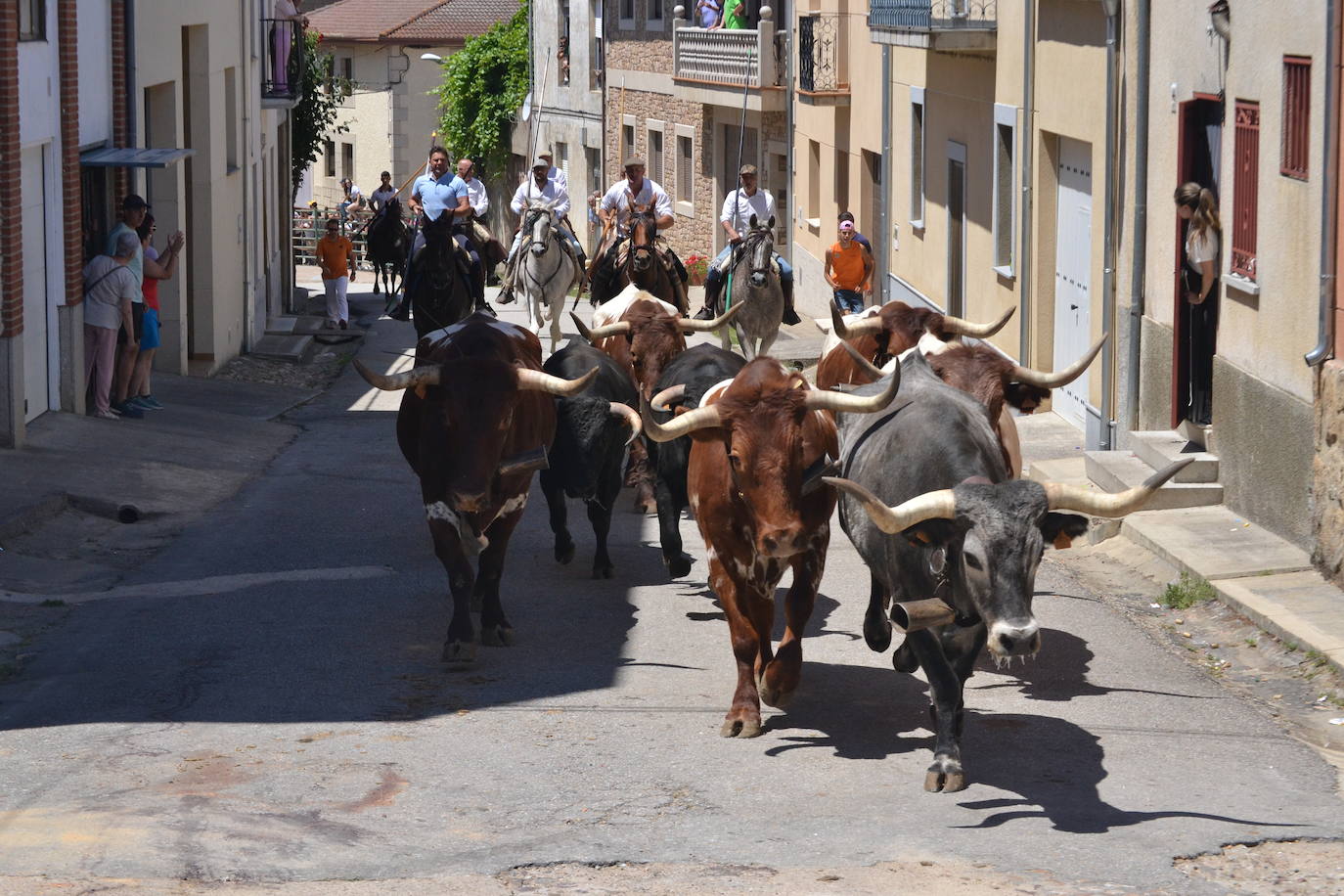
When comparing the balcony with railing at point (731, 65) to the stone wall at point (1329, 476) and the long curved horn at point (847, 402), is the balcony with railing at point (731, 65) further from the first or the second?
the long curved horn at point (847, 402)

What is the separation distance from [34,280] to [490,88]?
34506mm

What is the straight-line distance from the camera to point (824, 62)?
28156 mm

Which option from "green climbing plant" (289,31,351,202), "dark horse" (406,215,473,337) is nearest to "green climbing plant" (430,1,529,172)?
"green climbing plant" (289,31,351,202)

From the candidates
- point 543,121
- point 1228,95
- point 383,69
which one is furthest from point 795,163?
point 383,69

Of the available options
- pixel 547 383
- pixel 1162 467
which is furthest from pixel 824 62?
pixel 547 383

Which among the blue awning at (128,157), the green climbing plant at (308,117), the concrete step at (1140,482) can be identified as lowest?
the concrete step at (1140,482)

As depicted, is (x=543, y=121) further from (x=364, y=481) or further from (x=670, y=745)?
(x=670, y=745)

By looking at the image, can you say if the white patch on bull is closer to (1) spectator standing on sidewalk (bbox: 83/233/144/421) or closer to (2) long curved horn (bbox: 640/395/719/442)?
(2) long curved horn (bbox: 640/395/719/442)

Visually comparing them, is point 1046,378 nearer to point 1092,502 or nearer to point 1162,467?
point 1092,502

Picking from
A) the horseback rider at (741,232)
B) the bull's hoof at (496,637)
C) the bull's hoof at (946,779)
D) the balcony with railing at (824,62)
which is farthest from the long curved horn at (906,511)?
the balcony with railing at (824,62)

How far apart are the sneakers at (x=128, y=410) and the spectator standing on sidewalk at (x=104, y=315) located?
199 mm

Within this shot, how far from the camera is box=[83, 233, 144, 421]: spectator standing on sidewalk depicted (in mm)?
16828

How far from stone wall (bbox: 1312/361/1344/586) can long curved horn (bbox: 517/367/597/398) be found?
13.6 ft

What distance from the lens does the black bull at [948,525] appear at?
6.50 m
